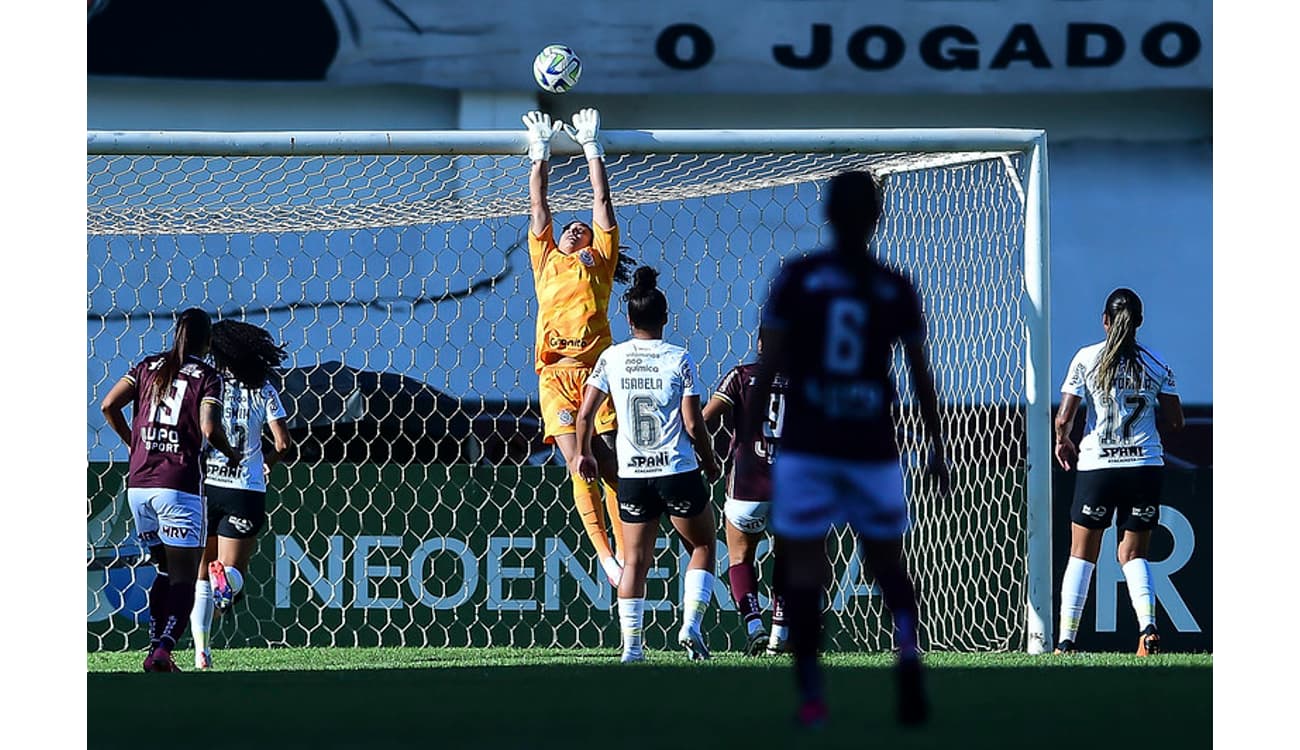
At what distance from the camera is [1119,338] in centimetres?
864

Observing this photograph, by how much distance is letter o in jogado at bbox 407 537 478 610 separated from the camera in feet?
32.4

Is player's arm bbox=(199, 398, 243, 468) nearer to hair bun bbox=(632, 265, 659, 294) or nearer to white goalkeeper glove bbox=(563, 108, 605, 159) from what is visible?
hair bun bbox=(632, 265, 659, 294)

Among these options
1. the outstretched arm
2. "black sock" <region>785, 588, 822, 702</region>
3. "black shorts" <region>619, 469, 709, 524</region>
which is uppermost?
the outstretched arm

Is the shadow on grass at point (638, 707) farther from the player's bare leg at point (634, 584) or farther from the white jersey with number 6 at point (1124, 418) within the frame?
the white jersey with number 6 at point (1124, 418)

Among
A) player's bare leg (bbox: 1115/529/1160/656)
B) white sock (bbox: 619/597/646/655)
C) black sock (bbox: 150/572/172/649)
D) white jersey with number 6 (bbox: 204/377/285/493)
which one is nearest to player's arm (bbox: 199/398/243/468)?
white jersey with number 6 (bbox: 204/377/285/493)

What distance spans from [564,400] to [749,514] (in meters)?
0.96

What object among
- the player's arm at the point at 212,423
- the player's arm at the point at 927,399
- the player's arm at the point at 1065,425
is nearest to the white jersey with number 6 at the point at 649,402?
the player's arm at the point at 212,423

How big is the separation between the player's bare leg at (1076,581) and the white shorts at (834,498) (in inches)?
144

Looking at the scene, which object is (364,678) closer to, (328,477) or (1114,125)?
(328,477)

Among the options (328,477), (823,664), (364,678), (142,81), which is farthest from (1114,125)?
(364,678)

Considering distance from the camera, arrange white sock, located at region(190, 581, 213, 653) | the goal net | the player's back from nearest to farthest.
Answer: the player's back → white sock, located at region(190, 581, 213, 653) → the goal net

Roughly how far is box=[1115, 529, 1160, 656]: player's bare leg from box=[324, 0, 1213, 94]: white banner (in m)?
8.79

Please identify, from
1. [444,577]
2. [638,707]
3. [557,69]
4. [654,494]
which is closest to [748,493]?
[654,494]

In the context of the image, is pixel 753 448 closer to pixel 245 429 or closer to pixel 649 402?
pixel 649 402
